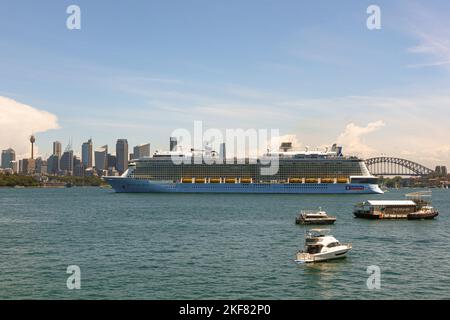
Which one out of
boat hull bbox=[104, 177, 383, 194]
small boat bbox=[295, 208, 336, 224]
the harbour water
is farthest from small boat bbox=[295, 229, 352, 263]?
boat hull bbox=[104, 177, 383, 194]

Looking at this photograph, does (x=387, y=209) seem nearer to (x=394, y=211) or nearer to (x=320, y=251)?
(x=394, y=211)

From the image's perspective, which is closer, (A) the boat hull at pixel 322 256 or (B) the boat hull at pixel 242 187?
(A) the boat hull at pixel 322 256

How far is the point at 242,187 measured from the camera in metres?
130

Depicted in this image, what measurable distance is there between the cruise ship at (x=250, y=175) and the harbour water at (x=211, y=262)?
74.3m

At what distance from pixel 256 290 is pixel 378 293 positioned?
5837 mm

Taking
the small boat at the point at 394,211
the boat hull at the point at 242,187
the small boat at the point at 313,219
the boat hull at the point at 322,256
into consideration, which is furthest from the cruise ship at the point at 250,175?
the boat hull at the point at 322,256

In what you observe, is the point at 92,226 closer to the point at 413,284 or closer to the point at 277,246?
the point at 277,246

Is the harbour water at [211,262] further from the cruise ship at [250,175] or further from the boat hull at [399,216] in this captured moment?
the cruise ship at [250,175]

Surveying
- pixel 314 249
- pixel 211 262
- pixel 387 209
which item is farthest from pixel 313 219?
pixel 211 262

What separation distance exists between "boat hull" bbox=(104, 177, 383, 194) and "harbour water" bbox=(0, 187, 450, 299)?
7263 centimetres

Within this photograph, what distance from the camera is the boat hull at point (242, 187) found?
417 feet

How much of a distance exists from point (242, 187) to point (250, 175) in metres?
6.11

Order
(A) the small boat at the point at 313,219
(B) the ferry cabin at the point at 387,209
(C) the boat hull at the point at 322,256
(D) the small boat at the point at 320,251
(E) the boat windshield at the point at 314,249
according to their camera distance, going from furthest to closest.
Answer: (B) the ferry cabin at the point at 387,209 → (A) the small boat at the point at 313,219 → (E) the boat windshield at the point at 314,249 → (D) the small boat at the point at 320,251 → (C) the boat hull at the point at 322,256

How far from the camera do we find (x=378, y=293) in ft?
77.1
